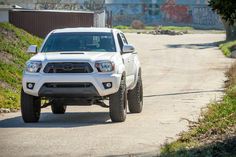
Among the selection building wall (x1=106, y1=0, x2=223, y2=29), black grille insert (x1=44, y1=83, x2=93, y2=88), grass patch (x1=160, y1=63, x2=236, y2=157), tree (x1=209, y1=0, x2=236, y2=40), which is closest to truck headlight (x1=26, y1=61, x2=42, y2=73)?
black grille insert (x1=44, y1=83, x2=93, y2=88)

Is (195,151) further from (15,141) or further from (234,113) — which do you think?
(234,113)

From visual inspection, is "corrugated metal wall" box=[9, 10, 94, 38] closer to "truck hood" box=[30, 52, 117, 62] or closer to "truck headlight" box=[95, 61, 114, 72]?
"truck hood" box=[30, 52, 117, 62]

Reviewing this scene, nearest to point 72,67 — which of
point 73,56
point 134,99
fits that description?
point 73,56

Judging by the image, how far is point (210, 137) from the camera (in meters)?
11.6

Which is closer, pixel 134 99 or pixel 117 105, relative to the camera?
pixel 117 105

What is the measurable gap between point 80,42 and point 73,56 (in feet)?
3.96

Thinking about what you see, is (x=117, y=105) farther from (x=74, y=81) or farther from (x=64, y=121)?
(x=64, y=121)

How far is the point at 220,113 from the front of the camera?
14812mm

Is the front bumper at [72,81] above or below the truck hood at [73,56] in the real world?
below

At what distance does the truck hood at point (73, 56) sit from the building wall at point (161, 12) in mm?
93362

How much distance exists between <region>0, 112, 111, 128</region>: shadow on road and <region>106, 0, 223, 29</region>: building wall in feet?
302

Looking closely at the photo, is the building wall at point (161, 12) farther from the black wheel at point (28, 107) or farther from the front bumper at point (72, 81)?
the front bumper at point (72, 81)

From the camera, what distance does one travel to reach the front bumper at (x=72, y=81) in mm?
13937

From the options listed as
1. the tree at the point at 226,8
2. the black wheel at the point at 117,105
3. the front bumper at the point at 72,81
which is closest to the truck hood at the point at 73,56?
the front bumper at the point at 72,81
